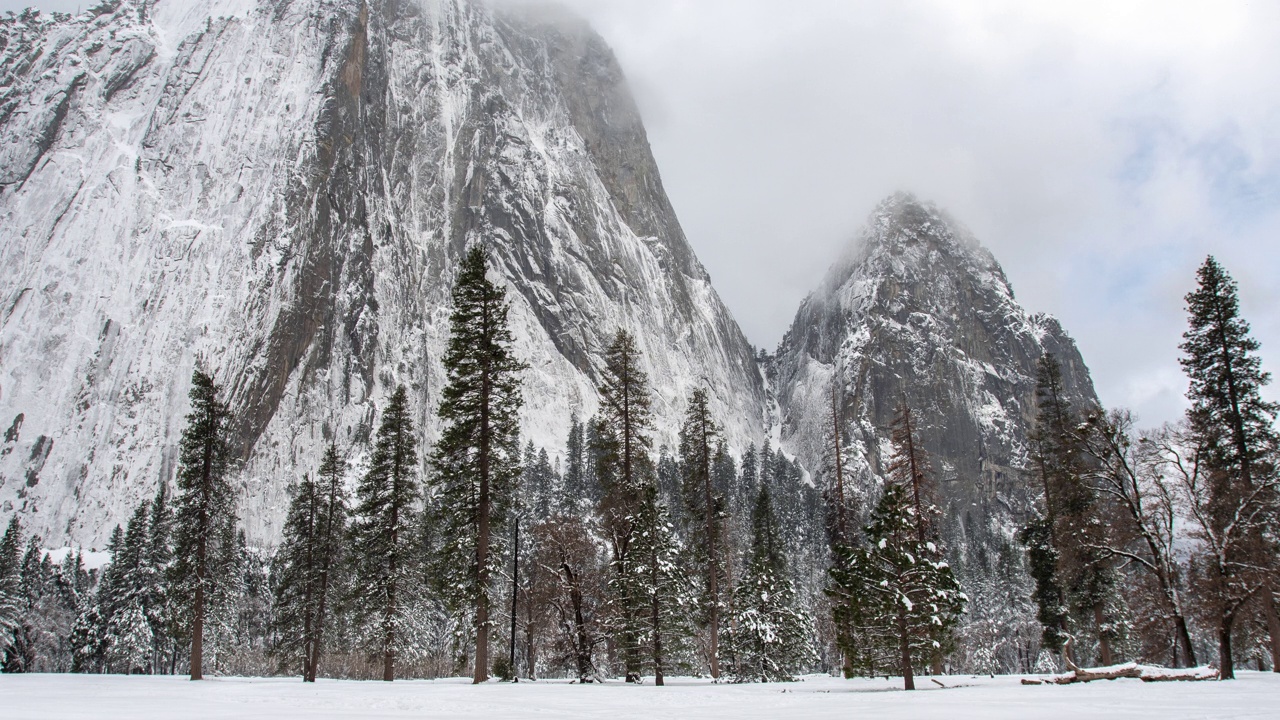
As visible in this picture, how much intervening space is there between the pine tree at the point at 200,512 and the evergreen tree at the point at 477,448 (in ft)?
36.3

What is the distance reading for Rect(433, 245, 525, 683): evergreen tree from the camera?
86.7ft

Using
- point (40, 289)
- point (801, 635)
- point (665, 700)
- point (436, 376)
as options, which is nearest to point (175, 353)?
point (40, 289)

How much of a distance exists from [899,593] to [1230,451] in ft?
43.1

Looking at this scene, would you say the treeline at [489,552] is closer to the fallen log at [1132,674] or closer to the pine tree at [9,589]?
the pine tree at [9,589]

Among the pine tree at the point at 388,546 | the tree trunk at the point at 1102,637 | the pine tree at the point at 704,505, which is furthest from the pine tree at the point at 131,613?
the tree trunk at the point at 1102,637

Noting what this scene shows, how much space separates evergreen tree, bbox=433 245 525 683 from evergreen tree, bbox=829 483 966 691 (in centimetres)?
1129

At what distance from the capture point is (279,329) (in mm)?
122625

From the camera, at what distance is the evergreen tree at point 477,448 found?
2644 centimetres

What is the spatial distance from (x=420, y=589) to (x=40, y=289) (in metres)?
111

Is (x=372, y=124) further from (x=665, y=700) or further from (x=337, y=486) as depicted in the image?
(x=665, y=700)

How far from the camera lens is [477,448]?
27453 millimetres

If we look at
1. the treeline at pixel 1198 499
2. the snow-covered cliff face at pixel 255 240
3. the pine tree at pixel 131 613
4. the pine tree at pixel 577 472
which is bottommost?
the pine tree at pixel 131 613

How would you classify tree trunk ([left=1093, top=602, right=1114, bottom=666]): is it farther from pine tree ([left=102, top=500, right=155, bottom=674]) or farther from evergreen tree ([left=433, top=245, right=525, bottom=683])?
pine tree ([left=102, top=500, right=155, bottom=674])

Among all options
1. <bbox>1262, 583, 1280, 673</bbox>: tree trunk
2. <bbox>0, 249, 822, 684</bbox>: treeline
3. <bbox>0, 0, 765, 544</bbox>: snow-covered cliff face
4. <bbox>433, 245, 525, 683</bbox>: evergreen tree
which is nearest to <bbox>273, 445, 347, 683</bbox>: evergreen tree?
<bbox>0, 249, 822, 684</bbox>: treeline
